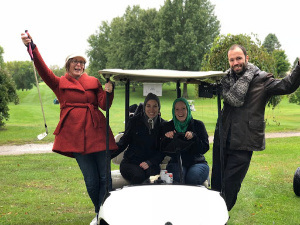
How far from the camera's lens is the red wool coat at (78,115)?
4.09m

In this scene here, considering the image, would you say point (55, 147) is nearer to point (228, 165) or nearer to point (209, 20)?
point (228, 165)

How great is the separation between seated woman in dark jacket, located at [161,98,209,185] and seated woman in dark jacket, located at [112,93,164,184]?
0.13 m

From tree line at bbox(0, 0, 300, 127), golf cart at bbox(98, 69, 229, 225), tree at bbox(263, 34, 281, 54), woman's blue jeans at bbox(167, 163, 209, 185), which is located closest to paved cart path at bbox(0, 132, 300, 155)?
woman's blue jeans at bbox(167, 163, 209, 185)

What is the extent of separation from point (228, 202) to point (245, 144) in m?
0.64

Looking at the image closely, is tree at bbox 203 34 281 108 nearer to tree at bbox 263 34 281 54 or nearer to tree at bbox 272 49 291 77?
tree at bbox 272 49 291 77

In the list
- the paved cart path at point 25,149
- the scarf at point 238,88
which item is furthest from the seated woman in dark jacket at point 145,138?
the paved cart path at point 25,149

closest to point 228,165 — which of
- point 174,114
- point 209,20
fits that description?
point 174,114

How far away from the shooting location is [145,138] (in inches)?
177

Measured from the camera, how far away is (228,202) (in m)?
4.23

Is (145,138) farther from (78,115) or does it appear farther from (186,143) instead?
(78,115)

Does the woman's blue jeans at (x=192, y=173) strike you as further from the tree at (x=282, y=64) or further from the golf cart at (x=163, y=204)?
the tree at (x=282, y=64)

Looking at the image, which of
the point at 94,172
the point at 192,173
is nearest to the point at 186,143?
the point at 192,173

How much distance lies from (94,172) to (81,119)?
0.58 m

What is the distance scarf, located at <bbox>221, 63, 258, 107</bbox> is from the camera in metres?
3.96
